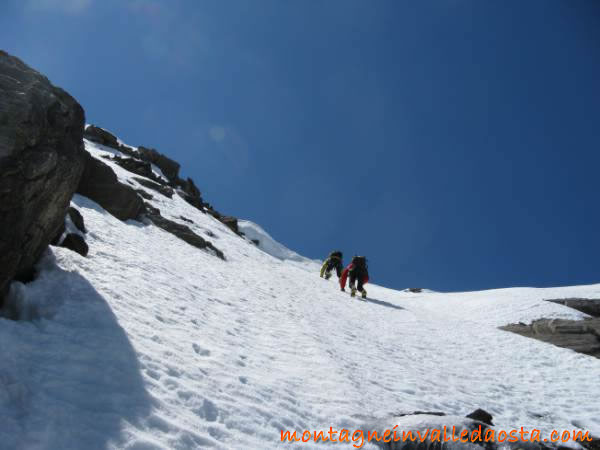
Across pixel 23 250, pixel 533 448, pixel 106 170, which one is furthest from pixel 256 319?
pixel 106 170

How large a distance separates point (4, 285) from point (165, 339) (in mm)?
2517

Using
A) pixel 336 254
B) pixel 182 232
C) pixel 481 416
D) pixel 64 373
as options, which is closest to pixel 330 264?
pixel 336 254

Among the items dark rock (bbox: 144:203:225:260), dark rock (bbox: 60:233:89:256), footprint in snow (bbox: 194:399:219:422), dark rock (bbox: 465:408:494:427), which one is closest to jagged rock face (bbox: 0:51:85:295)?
dark rock (bbox: 60:233:89:256)

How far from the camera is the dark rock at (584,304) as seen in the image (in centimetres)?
2269

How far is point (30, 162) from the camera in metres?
5.54

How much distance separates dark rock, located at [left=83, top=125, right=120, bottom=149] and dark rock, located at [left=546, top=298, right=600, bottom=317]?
153ft

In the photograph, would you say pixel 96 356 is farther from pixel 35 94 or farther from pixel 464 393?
pixel 464 393

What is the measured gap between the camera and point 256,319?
1032 centimetres

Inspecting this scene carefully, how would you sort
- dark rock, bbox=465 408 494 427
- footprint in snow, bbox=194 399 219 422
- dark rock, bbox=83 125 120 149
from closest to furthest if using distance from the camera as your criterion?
footprint in snow, bbox=194 399 219 422 → dark rock, bbox=465 408 494 427 → dark rock, bbox=83 125 120 149

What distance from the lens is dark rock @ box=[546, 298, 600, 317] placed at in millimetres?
22688

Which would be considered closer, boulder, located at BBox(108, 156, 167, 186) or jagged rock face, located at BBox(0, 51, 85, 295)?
jagged rock face, located at BBox(0, 51, 85, 295)

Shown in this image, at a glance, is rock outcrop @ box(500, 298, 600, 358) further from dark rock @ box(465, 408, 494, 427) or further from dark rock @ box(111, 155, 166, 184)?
dark rock @ box(111, 155, 166, 184)

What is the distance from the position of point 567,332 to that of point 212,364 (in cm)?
1658

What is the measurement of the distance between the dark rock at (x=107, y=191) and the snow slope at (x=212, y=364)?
182 cm
